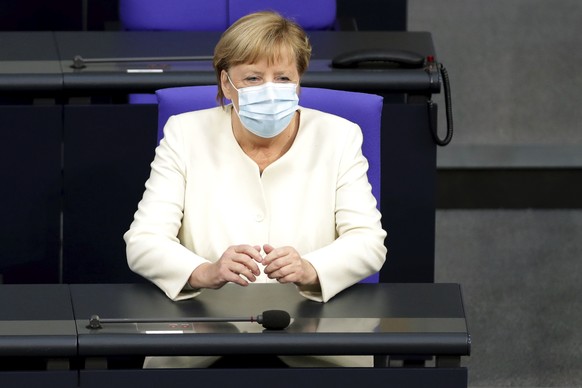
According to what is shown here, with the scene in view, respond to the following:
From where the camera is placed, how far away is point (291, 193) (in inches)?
112

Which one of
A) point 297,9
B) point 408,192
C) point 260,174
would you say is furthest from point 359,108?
point 297,9

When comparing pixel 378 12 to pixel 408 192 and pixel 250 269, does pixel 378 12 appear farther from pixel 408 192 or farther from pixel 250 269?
pixel 250 269

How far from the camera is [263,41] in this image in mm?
2729

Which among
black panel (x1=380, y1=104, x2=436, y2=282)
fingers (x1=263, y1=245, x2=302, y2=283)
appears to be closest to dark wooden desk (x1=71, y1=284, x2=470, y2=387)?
fingers (x1=263, y1=245, x2=302, y2=283)

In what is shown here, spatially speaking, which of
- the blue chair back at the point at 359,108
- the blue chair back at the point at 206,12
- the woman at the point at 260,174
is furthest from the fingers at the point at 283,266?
the blue chair back at the point at 206,12

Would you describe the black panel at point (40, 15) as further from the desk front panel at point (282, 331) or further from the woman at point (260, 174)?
the desk front panel at point (282, 331)

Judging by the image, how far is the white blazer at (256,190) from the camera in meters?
2.80

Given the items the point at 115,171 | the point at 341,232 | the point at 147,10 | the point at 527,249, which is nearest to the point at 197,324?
the point at 341,232

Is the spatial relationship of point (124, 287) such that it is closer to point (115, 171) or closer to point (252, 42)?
point (252, 42)

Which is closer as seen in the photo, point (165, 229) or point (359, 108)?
point (165, 229)

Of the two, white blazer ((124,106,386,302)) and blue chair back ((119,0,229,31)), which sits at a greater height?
blue chair back ((119,0,229,31))

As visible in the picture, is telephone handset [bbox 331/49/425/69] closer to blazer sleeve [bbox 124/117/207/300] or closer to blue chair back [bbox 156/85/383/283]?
blue chair back [bbox 156/85/383/283]

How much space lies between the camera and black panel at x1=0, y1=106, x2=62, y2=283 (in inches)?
134

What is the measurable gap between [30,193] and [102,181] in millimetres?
161
